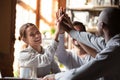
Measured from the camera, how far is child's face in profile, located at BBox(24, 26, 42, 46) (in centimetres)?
181

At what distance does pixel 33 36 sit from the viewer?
71.8 inches

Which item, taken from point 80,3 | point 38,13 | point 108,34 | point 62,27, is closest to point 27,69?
point 62,27

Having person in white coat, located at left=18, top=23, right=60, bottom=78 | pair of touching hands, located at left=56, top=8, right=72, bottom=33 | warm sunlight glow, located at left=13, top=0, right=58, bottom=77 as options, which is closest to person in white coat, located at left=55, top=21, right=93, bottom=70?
person in white coat, located at left=18, top=23, right=60, bottom=78

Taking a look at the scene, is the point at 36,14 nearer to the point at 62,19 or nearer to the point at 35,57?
the point at 35,57

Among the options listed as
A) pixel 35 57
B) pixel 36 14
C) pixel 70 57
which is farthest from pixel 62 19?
pixel 36 14

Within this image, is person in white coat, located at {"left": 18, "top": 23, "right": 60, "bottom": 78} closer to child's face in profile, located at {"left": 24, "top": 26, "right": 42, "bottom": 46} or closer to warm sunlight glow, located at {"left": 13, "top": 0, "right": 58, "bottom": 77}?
child's face in profile, located at {"left": 24, "top": 26, "right": 42, "bottom": 46}

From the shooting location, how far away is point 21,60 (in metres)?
1.75

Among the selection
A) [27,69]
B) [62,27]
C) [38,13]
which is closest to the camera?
[62,27]

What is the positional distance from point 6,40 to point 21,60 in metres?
0.23

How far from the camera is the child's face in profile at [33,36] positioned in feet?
5.94

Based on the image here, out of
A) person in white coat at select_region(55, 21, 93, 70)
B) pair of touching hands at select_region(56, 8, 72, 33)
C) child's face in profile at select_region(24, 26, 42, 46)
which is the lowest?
person in white coat at select_region(55, 21, 93, 70)

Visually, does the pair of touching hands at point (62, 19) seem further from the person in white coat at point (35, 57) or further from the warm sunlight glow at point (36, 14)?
the warm sunlight glow at point (36, 14)

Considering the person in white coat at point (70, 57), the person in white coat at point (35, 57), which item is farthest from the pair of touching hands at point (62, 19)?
the person in white coat at point (70, 57)

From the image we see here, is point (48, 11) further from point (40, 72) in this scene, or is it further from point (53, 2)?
point (40, 72)
